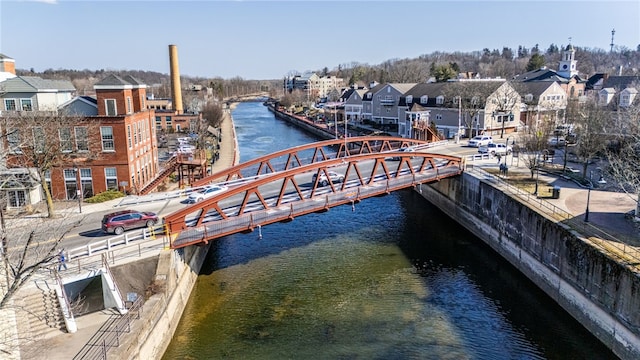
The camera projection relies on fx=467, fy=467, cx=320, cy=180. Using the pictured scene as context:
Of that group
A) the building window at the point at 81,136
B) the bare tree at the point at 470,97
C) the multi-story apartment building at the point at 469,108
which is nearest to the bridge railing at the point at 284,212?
the building window at the point at 81,136

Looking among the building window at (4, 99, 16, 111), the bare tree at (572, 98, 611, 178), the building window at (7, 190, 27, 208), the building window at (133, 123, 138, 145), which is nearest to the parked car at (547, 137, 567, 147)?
the bare tree at (572, 98, 611, 178)

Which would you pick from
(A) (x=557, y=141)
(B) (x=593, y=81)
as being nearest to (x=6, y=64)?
(A) (x=557, y=141)

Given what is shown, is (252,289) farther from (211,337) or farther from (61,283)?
(61,283)

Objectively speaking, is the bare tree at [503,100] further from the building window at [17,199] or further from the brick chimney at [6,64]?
the brick chimney at [6,64]

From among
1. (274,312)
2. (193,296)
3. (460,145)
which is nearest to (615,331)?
(274,312)

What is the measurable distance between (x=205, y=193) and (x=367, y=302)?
14.4 m

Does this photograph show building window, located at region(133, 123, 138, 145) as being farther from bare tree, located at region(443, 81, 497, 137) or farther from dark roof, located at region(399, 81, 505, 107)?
dark roof, located at region(399, 81, 505, 107)

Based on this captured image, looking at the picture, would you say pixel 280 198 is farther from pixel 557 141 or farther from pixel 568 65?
pixel 568 65

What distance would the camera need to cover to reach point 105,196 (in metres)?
35.0

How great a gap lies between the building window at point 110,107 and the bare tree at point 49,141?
1687 mm

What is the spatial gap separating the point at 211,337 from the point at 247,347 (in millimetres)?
2129

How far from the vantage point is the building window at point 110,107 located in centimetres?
3753

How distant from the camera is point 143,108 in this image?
145 feet

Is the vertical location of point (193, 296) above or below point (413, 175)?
below
